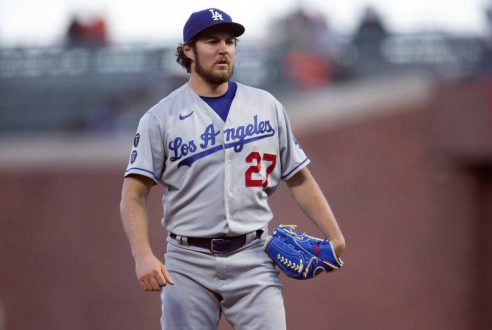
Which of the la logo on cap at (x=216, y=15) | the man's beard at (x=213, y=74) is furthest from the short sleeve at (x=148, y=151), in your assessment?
the la logo on cap at (x=216, y=15)

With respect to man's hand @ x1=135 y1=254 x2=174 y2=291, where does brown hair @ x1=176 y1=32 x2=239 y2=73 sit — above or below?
above

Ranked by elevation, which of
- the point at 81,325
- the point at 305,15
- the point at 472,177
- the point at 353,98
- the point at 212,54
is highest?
the point at 212,54

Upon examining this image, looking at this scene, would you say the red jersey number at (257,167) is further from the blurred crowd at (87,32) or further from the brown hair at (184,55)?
the blurred crowd at (87,32)

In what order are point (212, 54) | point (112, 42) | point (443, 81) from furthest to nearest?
1. point (112, 42)
2. point (443, 81)
3. point (212, 54)

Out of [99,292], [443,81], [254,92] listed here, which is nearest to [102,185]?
[99,292]

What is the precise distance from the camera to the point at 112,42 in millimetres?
12242

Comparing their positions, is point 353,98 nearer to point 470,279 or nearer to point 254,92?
point 470,279

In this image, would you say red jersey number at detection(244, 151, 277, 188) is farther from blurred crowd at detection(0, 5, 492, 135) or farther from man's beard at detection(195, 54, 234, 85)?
blurred crowd at detection(0, 5, 492, 135)

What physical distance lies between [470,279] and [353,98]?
2.26 m

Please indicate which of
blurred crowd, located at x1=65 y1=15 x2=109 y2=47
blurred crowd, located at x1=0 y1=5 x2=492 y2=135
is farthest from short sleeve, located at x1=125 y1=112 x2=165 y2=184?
blurred crowd, located at x1=65 y1=15 x2=109 y2=47

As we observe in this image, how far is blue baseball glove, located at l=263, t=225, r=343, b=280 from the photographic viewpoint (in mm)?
4484

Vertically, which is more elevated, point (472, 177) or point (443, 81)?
point (443, 81)

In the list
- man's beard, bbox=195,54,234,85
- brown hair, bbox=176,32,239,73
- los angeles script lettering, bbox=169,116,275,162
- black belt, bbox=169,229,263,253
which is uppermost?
brown hair, bbox=176,32,239,73

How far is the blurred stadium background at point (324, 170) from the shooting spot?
35.0 ft
